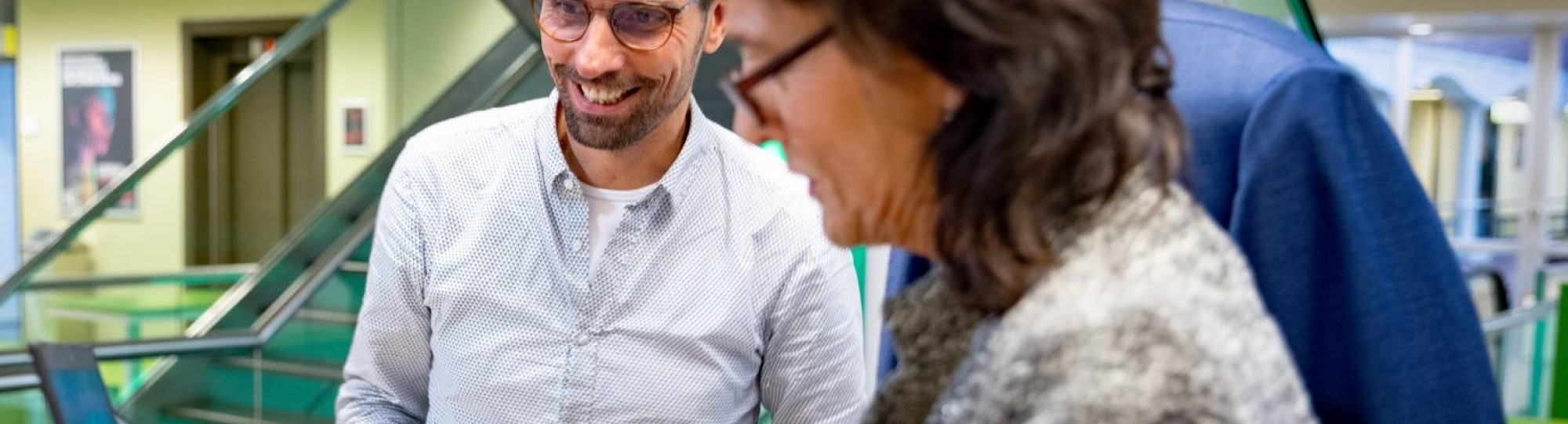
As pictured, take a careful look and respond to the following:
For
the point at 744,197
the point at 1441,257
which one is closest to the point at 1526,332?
the point at 744,197

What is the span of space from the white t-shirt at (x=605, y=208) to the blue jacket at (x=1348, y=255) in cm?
91

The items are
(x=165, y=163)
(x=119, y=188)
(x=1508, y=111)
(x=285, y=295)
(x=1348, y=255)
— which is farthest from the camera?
(x=1508, y=111)

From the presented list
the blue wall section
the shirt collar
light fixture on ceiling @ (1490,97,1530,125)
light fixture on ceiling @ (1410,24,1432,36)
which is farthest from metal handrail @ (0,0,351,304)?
light fixture on ceiling @ (1490,97,1530,125)

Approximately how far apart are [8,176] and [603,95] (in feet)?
30.3

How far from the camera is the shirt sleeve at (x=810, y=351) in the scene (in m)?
1.72

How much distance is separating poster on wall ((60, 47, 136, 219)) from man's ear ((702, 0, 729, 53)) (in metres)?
10.2

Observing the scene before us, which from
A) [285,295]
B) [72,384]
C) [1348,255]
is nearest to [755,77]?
[1348,255]

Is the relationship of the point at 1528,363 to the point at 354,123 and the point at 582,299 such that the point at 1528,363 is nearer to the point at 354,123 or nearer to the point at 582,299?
the point at 582,299

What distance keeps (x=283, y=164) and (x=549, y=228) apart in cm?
839

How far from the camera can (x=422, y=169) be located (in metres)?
1.77

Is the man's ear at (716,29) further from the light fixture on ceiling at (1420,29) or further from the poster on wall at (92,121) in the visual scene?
the light fixture on ceiling at (1420,29)

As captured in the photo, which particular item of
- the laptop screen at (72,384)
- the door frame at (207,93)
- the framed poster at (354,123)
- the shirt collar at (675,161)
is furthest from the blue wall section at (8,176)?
the shirt collar at (675,161)

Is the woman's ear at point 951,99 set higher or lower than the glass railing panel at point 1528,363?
higher

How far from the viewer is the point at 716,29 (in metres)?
1.89
